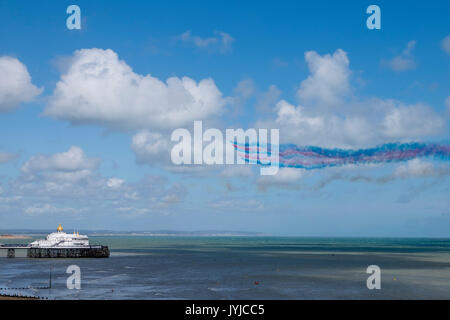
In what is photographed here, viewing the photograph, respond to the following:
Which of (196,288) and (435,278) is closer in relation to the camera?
(196,288)
